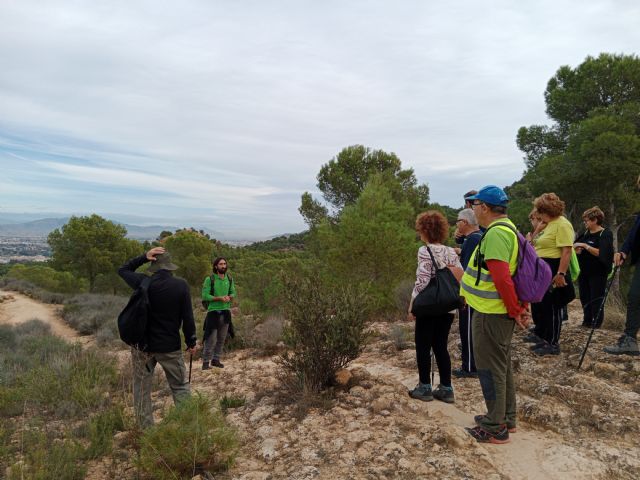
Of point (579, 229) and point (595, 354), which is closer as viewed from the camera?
point (595, 354)

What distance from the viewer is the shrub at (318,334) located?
3.76m

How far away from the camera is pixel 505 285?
2.59 metres

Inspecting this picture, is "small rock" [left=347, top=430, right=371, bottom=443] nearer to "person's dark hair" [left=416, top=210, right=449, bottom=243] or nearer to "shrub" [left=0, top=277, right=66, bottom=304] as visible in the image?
"person's dark hair" [left=416, top=210, right=449, bottom=243]

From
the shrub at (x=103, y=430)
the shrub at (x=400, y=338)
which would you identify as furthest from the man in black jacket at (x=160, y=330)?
the shrub at (x=400, y=338)

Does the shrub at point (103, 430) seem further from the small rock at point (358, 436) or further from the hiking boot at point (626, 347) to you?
the hiking boot at point (626, 347)

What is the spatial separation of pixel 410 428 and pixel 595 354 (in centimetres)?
268

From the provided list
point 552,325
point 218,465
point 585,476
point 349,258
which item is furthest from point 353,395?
point 349,258

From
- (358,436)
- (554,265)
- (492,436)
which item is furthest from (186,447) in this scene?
(554,265)

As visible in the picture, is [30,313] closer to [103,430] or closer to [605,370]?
[103,430]

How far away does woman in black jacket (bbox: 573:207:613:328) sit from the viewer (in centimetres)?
490

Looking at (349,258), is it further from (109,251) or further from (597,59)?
(109,251)

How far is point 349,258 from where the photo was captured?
1036cm

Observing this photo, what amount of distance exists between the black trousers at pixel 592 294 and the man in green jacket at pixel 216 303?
186 inches

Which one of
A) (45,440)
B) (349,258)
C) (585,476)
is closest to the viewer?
(585,476)
